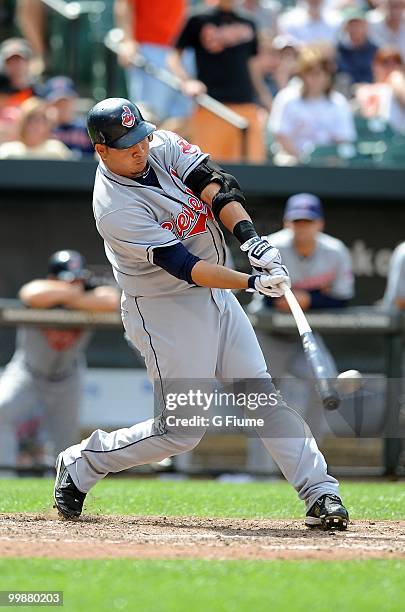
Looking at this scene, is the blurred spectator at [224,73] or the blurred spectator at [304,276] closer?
the blurred spectator at [304,276]

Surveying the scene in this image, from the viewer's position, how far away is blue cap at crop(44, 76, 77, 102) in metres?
9.99

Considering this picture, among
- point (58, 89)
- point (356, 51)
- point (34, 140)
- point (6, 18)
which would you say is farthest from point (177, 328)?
point (6, 18)

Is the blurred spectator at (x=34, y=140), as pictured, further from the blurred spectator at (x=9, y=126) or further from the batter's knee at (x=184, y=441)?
the batter's knee at (x=184, y=441)

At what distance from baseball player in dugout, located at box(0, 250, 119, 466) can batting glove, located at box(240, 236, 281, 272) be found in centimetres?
394

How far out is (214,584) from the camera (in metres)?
3.56

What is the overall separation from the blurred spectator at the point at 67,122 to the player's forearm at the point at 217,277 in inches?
224

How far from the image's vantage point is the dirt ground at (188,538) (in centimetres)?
410

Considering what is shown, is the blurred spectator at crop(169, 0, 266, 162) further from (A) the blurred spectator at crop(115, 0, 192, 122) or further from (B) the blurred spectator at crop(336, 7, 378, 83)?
(B) the blurred spectator at crop(336, 7, 378, 83)

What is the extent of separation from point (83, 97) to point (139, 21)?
1378 mm

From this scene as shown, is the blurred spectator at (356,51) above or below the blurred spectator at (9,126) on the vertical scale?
above

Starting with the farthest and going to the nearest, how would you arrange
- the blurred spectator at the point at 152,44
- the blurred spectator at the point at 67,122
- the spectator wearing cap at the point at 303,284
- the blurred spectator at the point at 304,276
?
1. the blurred spectator at the point at 152,44
2. the blurred spectator at the point at 67,122
3. the blurred spectator at the point at 304,276
4. the spectator wearing cap at the point at 303,284

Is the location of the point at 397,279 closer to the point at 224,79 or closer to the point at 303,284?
the point at 303,284

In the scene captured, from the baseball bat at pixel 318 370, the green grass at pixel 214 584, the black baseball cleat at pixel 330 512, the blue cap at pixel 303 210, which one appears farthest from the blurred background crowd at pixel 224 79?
the green grass at pixel 214 584

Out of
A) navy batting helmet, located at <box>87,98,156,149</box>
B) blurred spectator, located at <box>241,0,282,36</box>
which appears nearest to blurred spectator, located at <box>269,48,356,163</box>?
blurred spectator, located at <box>241,0,282,36</box>
